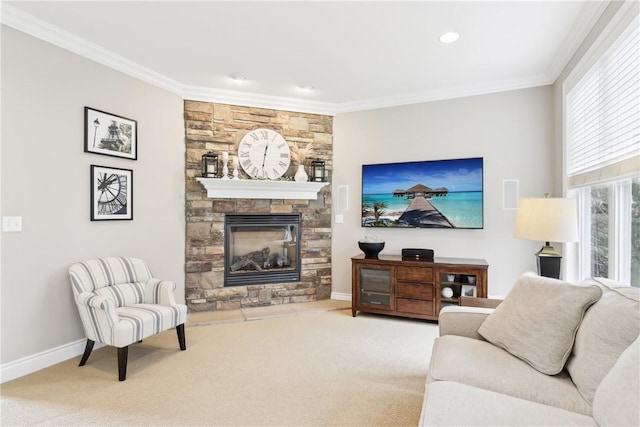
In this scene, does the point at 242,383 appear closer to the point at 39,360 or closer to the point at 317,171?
the point at 39,360

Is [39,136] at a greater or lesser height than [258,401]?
greater

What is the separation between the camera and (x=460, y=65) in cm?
337

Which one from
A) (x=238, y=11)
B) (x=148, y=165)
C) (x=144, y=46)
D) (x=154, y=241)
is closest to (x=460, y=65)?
(x=238, y=11)

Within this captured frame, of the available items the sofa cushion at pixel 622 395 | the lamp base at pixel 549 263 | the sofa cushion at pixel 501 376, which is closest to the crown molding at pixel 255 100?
the lamp base at pixel 549 263

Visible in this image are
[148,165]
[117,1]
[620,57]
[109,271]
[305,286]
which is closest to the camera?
[620,57]

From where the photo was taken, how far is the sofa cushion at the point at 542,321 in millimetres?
1607

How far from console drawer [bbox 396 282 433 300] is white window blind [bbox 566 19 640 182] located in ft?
5.44

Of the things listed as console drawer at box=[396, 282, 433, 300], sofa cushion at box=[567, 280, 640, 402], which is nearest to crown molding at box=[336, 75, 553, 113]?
console drawer at box=[396, 282, 433, 300]

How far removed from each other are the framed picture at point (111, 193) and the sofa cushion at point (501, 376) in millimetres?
3057

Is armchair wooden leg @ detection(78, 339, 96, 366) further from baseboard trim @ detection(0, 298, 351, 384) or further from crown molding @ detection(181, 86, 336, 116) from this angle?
crown molding @ detection(181, 86, 336, 116)

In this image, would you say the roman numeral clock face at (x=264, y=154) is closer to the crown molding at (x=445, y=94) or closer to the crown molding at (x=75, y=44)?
the crown molding at (x=445, y=94)

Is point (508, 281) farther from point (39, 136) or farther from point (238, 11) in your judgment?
point (39, 136)

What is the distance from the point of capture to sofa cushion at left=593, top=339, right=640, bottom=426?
3.50 ft

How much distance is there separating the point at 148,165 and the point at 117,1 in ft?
5.29
